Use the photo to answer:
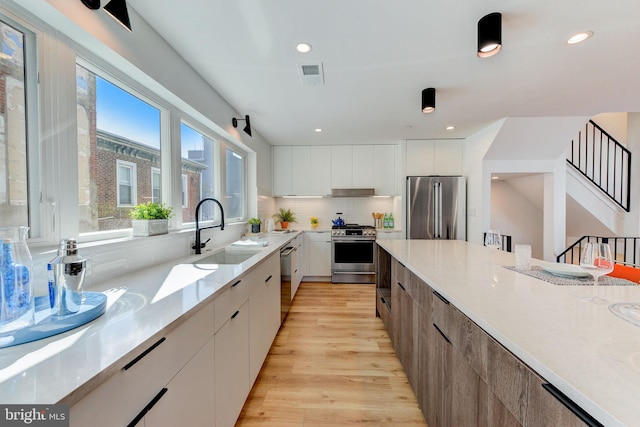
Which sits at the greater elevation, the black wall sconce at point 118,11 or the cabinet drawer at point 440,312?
the black wall sconce at point 118,11

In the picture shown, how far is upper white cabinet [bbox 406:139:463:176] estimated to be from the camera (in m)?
4.33

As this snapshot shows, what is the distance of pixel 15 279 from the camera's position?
760 mm

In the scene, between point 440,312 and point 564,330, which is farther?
point 440,312

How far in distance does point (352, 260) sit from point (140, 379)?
383cm

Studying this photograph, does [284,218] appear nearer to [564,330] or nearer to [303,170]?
[303,170]

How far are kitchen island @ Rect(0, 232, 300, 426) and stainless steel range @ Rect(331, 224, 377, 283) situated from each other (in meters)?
2.70

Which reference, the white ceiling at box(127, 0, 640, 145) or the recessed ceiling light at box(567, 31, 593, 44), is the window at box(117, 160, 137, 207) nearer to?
the white ceiling at box(127, 0, 640, 145)

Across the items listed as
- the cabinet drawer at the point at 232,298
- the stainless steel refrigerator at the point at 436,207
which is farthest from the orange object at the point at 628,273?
the stainless steel refrigerator at the point at 436,207

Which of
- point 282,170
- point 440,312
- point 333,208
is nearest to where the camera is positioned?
point 440,312

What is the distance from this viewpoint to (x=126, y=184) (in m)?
1.74

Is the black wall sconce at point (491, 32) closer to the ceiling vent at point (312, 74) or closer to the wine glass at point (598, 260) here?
the ceiling vent at point (312, 74)

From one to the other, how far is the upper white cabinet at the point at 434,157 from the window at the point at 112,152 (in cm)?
376

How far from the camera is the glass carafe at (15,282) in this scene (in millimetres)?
735

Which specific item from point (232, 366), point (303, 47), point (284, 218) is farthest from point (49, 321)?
point (284, 218)
